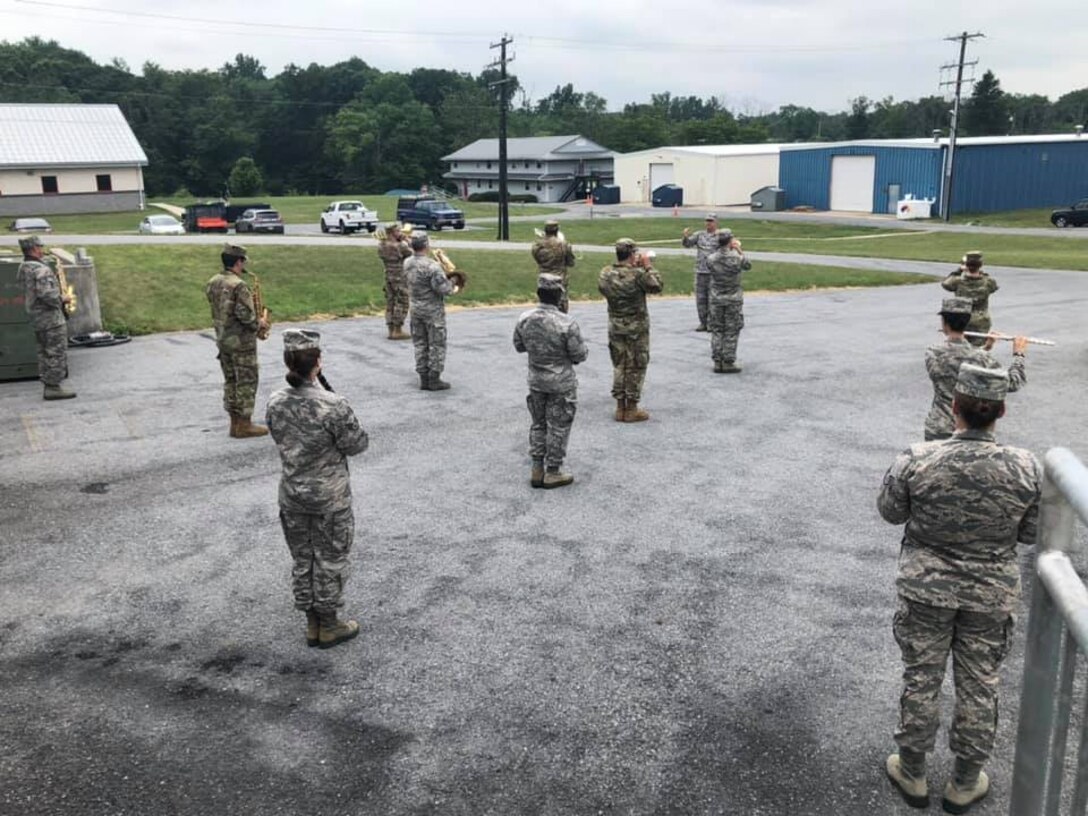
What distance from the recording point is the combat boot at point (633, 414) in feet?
39.6

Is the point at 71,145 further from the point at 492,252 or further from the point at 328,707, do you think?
the point at 328,707

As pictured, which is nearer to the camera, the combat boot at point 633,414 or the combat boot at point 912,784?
the combat boot at point 912,784

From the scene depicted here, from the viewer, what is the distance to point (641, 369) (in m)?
12.0

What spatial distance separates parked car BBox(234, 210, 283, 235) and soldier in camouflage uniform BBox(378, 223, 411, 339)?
1078 inches

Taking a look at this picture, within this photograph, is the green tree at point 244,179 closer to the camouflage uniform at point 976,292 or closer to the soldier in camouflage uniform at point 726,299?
the soldier in camouflage uniform at point 726,299

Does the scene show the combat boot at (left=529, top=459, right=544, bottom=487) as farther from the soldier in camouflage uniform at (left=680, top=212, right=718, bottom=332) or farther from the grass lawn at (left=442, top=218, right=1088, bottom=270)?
the grass lawn at (left=442, top=218, right=1088, bottom=270)

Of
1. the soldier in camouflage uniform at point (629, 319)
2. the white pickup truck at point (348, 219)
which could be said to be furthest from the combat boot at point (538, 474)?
the white pickup truck at point (348, 219)

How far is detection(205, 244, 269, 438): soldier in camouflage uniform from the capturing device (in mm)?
11125

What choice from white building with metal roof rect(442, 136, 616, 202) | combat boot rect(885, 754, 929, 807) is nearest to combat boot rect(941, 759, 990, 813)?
combat boot rect(885, 754, 929, 807)

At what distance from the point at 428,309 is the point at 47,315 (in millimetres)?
5311

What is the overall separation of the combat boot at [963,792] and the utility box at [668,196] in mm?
66634

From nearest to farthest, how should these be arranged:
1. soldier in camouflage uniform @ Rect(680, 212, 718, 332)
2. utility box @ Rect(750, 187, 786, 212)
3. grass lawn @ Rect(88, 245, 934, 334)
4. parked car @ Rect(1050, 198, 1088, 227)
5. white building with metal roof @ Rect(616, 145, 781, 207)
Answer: soldier in camouflage uniform @ Rect(680, 212, 718, 332) < grass lawn @ Rect(88, 245, 934, 334) < parked car @ Rect(1050, 198, 1088, 227) < utility box @ Rect(750, 187, 786, 212) < white building with metal roof @ Rect(616, 145, 781, 207)

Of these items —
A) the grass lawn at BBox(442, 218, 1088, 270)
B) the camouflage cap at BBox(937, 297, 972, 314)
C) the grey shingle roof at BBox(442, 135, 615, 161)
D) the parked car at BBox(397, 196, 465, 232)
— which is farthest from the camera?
the grey shingle roof at BBox(442, 135, 615, 161)

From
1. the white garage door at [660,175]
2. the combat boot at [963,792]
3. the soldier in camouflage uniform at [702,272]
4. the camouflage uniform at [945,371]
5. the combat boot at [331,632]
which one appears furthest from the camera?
the white garage door at [660,175]
